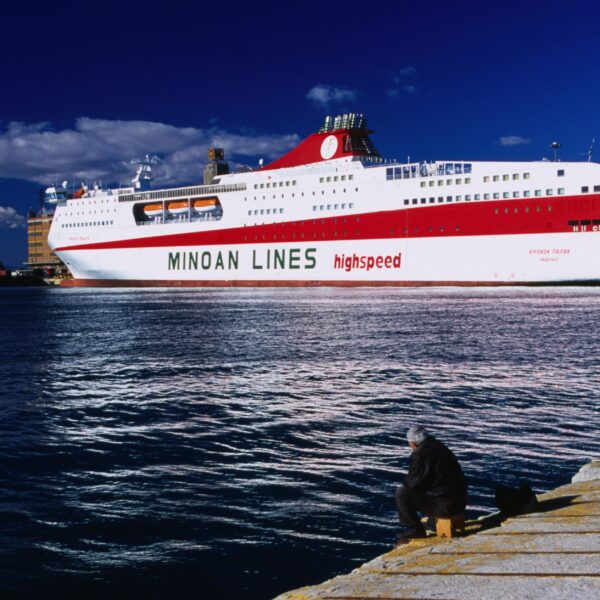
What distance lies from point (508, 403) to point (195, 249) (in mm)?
58170

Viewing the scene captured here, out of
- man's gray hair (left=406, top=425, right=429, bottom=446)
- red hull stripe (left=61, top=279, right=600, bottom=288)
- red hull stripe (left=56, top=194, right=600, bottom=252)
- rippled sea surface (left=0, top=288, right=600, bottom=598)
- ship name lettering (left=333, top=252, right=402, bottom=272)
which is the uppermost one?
red hull stripe (left=56, top=194, right=600, bottom=252)

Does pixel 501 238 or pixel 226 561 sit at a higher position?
pixel 501 238

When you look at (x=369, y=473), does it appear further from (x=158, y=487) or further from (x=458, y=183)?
(x=458, y=183)

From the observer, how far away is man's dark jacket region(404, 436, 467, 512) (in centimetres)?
627

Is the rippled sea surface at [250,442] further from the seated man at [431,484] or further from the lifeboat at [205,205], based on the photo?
the lifeboat at [205,205]

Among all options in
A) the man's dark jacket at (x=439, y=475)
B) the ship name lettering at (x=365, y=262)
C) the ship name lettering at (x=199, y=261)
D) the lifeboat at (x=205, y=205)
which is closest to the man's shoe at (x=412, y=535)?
the man's dark jacket at (x=439, y=475)

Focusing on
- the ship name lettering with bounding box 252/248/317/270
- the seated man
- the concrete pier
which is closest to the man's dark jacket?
the seated man

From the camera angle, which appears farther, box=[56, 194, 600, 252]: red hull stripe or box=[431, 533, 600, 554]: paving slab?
box=[56, 194, 600, 252]: red hull stripe

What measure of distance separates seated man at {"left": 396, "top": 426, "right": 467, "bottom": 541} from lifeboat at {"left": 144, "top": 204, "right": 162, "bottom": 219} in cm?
7240

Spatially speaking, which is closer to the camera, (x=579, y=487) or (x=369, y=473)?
(x=579, y=487)

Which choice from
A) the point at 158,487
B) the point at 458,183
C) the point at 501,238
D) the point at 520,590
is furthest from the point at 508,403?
the point at 458,183

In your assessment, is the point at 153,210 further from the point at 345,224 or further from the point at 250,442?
the point at 250,442

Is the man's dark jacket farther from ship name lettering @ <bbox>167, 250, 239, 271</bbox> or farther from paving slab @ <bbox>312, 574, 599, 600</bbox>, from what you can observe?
ship name lettering @ <bbox>167, 250, 239, 271</bbox>

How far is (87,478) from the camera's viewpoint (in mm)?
9516
